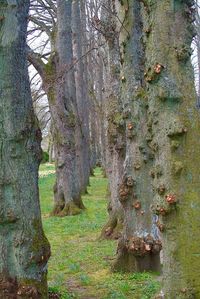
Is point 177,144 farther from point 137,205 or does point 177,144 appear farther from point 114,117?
point 114,117

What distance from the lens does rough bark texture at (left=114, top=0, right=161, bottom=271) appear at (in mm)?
8453

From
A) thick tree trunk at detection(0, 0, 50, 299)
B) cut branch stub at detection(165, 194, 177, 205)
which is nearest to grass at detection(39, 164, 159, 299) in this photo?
thick tree trunk at detection(0, 0, 50, 299)

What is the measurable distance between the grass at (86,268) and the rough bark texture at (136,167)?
33 cm

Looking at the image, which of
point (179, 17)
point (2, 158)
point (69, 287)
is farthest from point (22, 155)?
point (69, 287)

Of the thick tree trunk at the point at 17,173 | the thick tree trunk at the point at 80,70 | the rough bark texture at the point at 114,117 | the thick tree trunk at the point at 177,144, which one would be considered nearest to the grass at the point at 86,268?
the rough bark texture at the point at 114,117

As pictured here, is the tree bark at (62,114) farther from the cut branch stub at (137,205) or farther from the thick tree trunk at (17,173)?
the thick tree trunk at (17,173)

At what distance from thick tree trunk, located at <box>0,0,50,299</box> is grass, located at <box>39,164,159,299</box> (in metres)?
1.30

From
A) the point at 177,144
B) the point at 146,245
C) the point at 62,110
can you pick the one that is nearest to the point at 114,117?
the point at 146,245

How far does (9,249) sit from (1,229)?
23 centimetres

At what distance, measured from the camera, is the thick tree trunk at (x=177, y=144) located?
479cm

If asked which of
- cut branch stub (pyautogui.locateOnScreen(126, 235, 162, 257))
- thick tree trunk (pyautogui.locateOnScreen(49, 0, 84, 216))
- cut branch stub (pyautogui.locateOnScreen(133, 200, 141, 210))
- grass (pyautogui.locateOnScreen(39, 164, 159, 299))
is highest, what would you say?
thick tree trunk (pyautogui.locateOnScreen(49, 0, 84, 216))

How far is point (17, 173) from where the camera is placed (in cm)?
585

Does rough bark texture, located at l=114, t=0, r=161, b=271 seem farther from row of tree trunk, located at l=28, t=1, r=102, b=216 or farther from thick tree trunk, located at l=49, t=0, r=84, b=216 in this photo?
thick tree trunk, located at l=49, t=0, r=84, b=216

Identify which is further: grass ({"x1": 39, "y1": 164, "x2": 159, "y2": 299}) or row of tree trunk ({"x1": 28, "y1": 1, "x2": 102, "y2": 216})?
row of tree trunk ({"x1": 28, "y1": 1, "x2": 102, "y2": 216})
